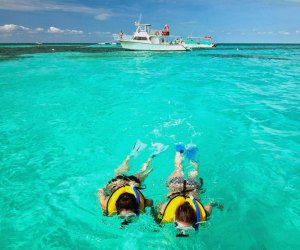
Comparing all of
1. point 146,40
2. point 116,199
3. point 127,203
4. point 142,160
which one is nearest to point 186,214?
point 127,203

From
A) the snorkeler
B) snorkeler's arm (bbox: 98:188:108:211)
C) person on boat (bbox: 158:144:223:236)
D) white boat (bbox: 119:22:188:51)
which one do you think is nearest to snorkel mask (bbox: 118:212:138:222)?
the snorkeler

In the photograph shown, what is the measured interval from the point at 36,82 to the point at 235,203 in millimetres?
16569

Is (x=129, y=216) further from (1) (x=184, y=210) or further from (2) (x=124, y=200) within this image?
(1) (x=184, y=210)

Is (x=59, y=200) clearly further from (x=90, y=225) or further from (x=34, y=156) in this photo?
(x=34, y=156)

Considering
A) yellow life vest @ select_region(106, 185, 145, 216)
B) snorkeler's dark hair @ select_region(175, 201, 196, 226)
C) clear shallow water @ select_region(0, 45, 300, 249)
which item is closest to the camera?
snorkeler's dark hair @ select_region(175, 201, 196, 226)

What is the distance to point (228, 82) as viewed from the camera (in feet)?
62.3

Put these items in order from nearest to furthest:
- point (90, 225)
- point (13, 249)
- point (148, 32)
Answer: point (13, 249) < point (90, 225) < point (148, 32)

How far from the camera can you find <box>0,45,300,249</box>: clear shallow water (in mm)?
4617

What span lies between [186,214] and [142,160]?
374 cm

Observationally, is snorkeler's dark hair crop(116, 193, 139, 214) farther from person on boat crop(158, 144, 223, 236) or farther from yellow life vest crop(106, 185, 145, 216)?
person on boat crop(158, 144, 223, 236)

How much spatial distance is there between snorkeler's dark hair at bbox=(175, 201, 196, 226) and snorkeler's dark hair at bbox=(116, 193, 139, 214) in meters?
0.64

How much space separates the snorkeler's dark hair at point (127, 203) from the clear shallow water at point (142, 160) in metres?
0.74

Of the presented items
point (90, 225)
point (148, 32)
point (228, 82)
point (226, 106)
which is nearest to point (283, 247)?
point (90, 225)

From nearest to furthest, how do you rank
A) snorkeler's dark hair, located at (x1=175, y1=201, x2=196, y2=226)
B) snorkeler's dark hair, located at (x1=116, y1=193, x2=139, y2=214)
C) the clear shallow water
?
1. snorkeler's dark hair, located at (x1=175, y1=201, x2=196, y2=226)
2. snorkeler's dark hair, located at (x1=116, y1=193, x2=139, y2=214)
3. the clear shallow water
